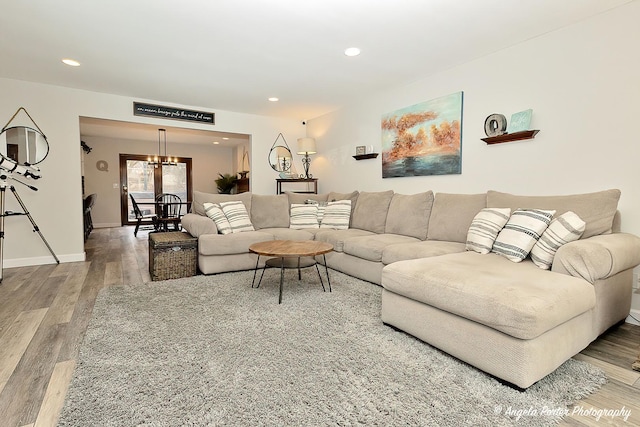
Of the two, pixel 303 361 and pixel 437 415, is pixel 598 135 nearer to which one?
pixel 437 415

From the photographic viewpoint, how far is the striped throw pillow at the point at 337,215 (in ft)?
14.2

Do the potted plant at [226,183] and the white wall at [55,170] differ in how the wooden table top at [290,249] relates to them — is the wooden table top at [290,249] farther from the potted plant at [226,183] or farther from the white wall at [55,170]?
the potted plant at [226,183]

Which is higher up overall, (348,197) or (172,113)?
(172,113)

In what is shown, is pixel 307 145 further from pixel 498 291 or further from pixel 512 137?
pixel 498 291

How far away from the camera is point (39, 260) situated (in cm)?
422

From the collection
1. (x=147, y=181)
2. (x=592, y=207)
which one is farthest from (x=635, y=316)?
(x=147, y=181)

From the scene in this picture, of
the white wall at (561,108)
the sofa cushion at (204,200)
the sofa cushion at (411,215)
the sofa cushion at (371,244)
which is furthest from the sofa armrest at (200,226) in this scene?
the white wall at (561,108)

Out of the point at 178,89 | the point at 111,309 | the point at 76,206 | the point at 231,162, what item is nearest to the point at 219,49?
the point at 178,89

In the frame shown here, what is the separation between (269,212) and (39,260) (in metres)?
3.02

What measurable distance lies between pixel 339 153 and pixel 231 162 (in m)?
5.68

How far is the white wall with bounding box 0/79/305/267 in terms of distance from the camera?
4070 millimetres

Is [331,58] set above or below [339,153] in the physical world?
above

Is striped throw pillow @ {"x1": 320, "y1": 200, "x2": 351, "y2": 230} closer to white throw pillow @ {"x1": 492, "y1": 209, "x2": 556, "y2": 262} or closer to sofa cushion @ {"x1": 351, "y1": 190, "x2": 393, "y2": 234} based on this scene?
sofa cushion @ {"x1": 351, "y1": 190, "x2": 393, "y2": 234}

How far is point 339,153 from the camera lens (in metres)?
5.34
